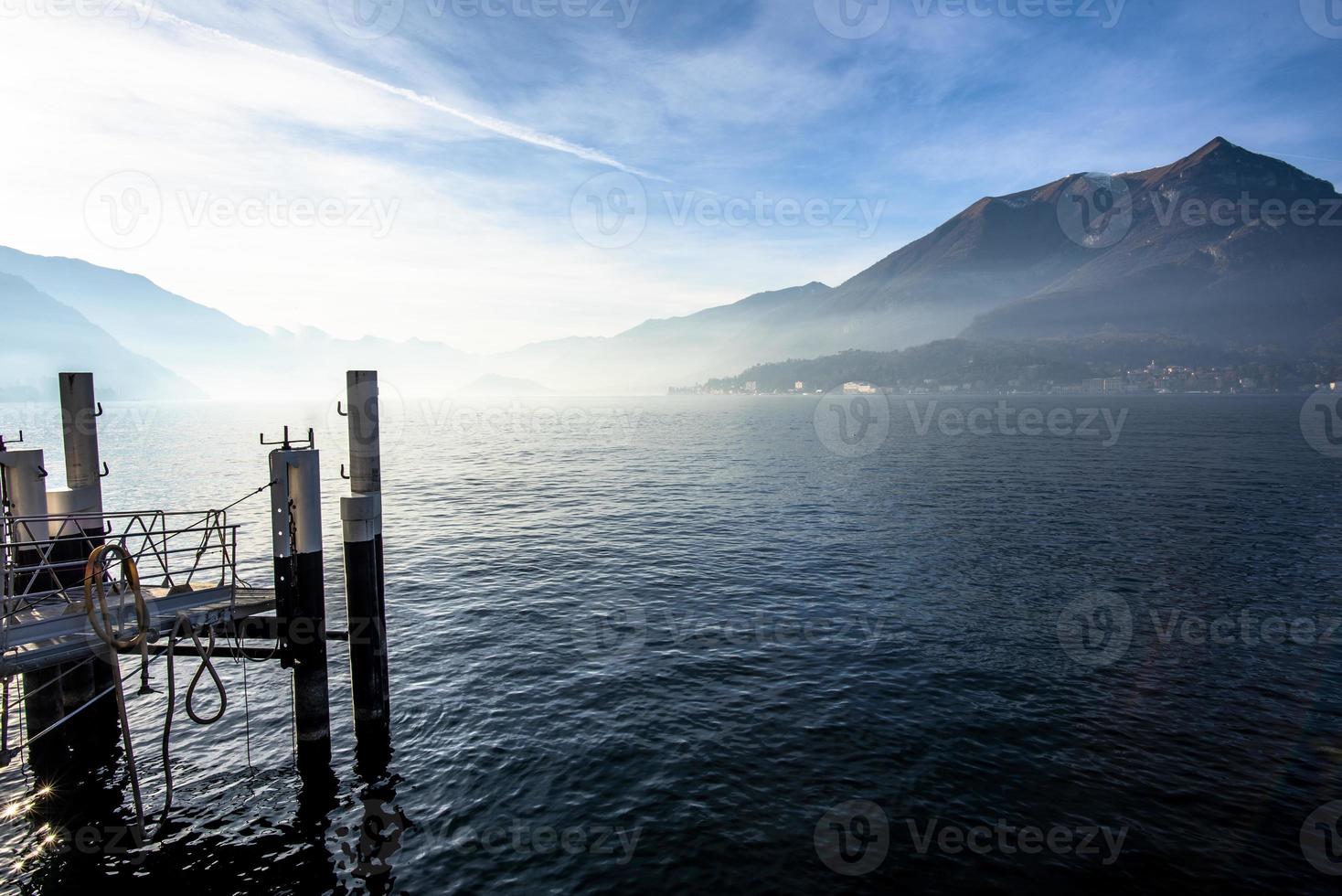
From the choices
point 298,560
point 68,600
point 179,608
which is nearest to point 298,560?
point 298,560

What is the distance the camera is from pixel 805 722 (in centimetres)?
1823

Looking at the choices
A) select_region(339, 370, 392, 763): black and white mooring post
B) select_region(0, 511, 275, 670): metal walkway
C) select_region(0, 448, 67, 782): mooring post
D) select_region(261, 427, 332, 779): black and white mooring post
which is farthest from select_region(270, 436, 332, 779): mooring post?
select_region(0, 448, 67, 782): mooring post

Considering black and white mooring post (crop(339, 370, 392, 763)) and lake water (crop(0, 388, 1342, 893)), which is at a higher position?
black and white mooring post (crop(339, 370, 392, 763))

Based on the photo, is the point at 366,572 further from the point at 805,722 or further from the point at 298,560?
the point at 805,722

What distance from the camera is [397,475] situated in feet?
255

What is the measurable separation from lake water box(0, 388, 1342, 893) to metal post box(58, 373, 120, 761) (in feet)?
4.16

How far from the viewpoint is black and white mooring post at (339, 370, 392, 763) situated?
15.7 metres

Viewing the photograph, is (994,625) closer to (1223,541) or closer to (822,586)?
(822,586)

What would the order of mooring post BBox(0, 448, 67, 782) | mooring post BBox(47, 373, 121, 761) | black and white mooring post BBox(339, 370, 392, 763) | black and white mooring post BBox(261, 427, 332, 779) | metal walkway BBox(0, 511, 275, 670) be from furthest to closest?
mooring post BBox(47, 373, 121, 761)
mooring post BBox(0, 448, 67, 782)
black and white mooring post BBox(339, 370, 392, 763)
black and white mooring post BBox(261, 427, 332, 779)
metal walkway BBox(0, 511, 275, 670)

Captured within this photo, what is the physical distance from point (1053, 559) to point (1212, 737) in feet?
61.1

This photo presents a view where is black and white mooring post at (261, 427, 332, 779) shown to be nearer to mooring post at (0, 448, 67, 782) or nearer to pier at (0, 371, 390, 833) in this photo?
pier at (0, 371, 390, 833)

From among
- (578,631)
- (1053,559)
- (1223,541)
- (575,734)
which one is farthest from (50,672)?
(1223,541)

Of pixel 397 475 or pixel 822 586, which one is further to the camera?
pixel 397 475

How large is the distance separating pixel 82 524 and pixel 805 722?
70.2 feet
